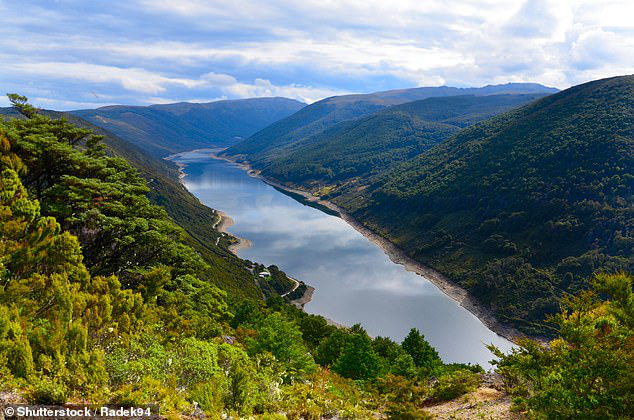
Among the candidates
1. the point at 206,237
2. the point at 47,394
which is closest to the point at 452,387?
the point at 47,394

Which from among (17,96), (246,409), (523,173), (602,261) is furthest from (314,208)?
(246,409)

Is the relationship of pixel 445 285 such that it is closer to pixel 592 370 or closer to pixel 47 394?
pixel 592 370

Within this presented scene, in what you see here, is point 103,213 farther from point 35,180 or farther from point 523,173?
point 523,173

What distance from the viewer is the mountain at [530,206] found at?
3403 inches

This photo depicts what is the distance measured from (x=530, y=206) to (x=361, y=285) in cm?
5651

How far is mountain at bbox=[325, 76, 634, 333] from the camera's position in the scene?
284 feet

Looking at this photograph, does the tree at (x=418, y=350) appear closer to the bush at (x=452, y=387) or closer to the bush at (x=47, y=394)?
the bush at (x=452, y=387)

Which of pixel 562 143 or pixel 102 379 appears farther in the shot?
pixel 562 143

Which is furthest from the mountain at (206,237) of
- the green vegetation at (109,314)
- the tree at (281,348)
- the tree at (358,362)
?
the tree at (281,348)

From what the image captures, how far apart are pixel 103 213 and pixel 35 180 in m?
4.54

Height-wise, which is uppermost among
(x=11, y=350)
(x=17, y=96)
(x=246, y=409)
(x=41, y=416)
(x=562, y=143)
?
(x=562, y=143)

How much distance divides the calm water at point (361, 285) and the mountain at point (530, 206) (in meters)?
9.22

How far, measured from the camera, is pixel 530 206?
368 feet

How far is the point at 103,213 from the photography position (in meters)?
24.0
